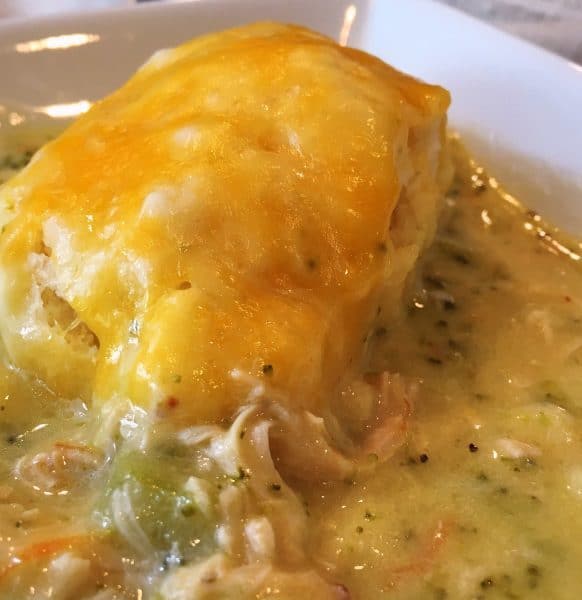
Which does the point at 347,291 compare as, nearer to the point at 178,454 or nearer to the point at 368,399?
the point at 368,399

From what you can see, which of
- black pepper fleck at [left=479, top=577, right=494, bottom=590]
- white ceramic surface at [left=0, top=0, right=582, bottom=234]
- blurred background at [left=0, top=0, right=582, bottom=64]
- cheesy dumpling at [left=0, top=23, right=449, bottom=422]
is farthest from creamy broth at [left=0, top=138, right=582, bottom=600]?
blurred background at [left=0, top=0, right=582, bottom=64]

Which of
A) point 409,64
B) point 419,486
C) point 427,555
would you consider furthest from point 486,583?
point 409,64

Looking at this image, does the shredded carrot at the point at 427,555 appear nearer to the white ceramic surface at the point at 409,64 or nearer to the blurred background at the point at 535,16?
the white ceramic surface at the point at 409,64

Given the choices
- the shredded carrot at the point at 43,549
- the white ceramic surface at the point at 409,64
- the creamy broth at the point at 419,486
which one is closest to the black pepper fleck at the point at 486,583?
the creamy broth at the point at 419,486

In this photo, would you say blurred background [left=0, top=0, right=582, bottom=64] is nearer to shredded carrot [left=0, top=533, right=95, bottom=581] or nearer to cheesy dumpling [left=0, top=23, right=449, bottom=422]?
cheesy dumpling [left=0, top=23, right=449, bottom=422]

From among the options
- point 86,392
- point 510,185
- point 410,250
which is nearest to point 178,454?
point 86,392

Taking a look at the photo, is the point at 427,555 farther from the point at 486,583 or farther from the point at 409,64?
the point at 409,64
